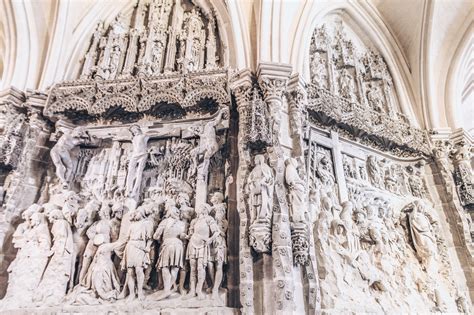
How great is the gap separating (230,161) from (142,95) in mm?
2185

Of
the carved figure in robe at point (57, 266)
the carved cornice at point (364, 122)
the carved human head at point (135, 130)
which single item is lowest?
the carved figure in robe at point (57, 266)

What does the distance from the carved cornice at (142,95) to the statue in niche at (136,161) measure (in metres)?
0.50

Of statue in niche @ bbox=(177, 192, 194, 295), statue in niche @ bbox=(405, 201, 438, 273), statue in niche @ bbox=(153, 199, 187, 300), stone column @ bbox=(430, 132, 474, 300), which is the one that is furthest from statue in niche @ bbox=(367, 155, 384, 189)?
statue in niche @ bbox=(153, 199, 187, 300)

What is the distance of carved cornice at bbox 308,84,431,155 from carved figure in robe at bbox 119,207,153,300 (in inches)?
155

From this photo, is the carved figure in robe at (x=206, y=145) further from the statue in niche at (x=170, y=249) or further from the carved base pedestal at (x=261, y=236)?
the carved base pedestal at (x=261, y=236)

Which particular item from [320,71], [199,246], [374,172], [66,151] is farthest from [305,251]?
[320,71]

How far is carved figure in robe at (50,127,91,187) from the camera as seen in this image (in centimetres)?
588

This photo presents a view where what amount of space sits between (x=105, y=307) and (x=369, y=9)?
31.3 ft

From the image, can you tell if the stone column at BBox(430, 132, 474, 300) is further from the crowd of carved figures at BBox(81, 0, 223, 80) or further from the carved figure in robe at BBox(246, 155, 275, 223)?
the crowd of carved figures at BBox(81, 0, 223, 80)

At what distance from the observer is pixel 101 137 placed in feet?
20.9

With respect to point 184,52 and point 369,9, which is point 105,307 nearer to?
point 184,52

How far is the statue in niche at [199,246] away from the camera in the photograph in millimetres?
4676

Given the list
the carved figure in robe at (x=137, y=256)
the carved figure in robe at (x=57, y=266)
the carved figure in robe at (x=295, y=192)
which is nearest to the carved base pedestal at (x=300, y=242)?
the carved figure in robe at (x=295, y=192)


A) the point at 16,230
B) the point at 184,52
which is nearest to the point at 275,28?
the point at 184,52
